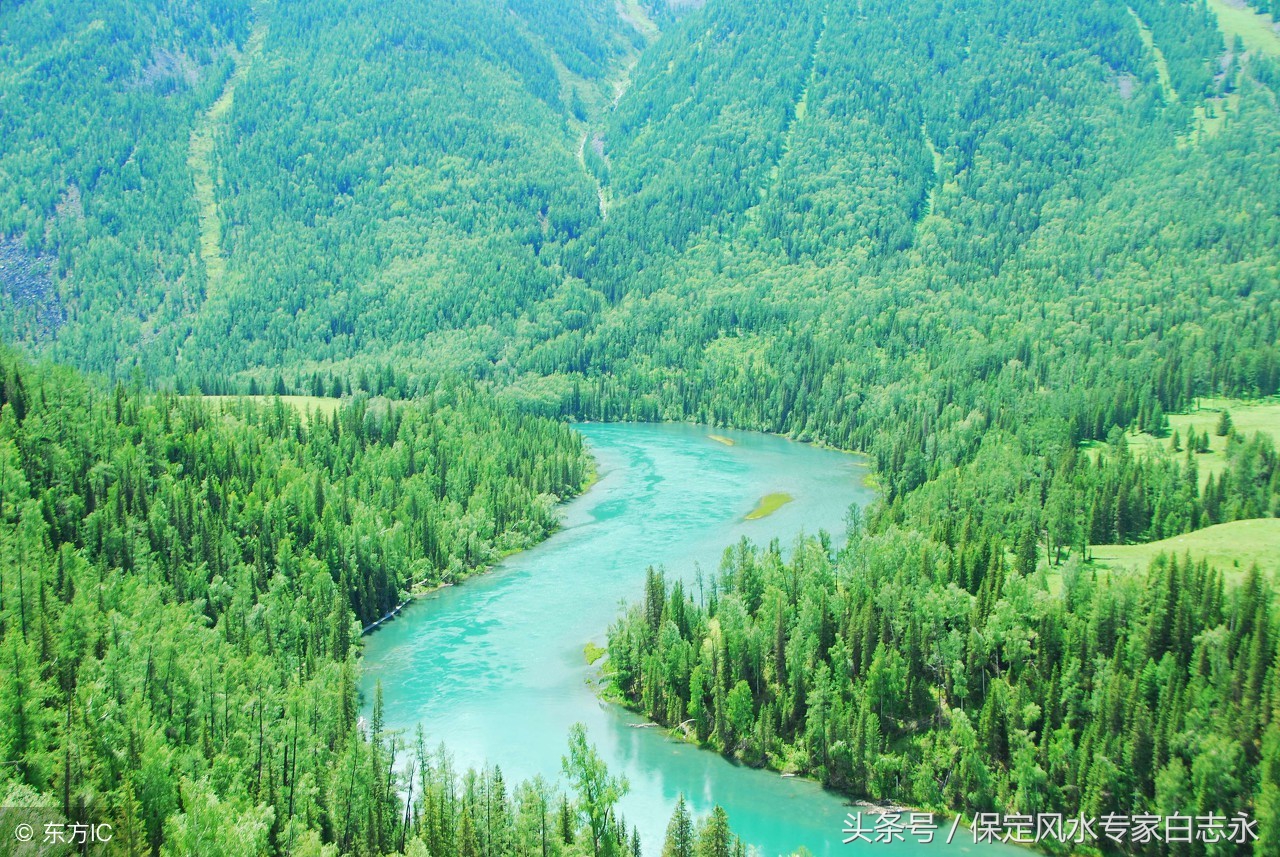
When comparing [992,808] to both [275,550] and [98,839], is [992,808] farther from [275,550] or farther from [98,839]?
[275,550]

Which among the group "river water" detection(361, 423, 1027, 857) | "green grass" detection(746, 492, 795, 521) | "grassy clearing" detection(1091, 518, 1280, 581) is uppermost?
"grassy clearing" detection(1091, 518, 1280, 581)

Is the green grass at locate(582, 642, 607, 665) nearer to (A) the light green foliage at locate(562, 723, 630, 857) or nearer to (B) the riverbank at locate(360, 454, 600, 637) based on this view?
(B) the riverbank at locate(360, 454, 600, 637)

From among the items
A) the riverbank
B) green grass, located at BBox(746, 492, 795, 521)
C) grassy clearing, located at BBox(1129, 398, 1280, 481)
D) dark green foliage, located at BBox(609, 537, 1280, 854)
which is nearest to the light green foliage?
dark green foliage, located at BBox(609, 537, 1280, 854)

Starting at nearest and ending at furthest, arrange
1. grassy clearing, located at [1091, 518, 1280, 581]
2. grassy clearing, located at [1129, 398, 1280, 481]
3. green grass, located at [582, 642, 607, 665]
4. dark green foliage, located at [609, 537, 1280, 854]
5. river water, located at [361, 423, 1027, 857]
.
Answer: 1. dark green foliage, located at [609, 537, 1280, 854]
2. river water, located at [361, 423, 1027, 857]
3. grassy clearing, located at [1091, 518, 1280, 581]
4. green grass, located at [582, 642, 607, 665]
5. grassy clearing, located at [1129, 398, 1280, 481]

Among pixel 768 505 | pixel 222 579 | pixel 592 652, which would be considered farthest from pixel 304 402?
pixel 592 652

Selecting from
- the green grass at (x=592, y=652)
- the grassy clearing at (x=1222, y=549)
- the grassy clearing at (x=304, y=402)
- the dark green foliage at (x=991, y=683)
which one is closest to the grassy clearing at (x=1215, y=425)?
the grassy clearing at (x=1222, y=549)

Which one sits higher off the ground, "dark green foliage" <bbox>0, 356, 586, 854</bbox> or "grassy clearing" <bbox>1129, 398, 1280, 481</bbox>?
"grassy clearing" <bbox>1129, 398, 1280, 481</bbox>
